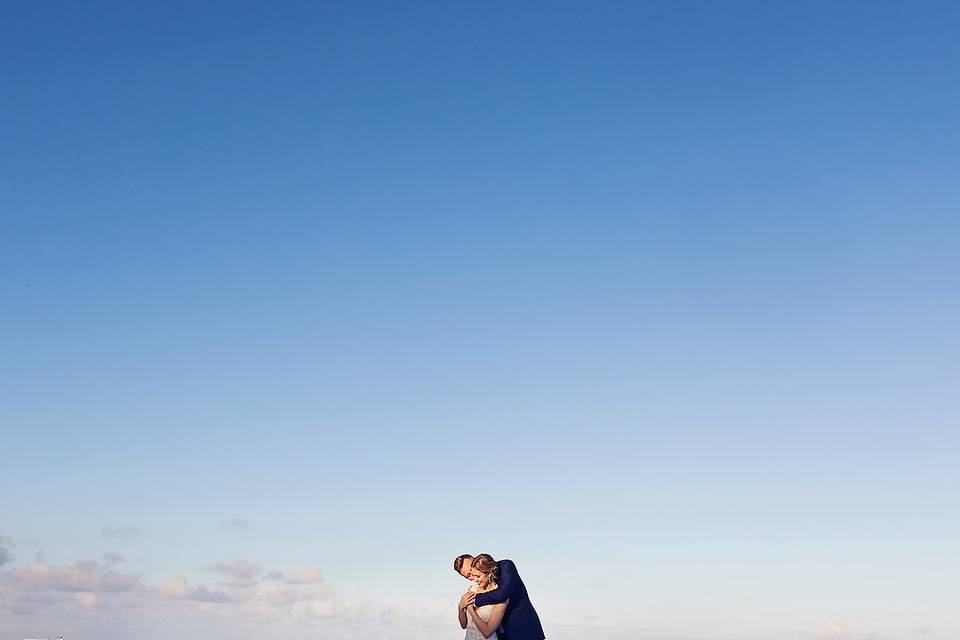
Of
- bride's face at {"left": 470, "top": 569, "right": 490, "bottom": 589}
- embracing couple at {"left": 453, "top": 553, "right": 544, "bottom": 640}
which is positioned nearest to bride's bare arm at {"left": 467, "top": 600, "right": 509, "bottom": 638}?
embracing couple at {"left": 453, "top": 553, "right": 544, "bottom": 640}

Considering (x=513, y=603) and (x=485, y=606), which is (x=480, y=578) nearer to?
(x=485, y=606)

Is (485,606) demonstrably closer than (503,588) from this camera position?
No

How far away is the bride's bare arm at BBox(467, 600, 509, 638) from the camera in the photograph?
19250 mm

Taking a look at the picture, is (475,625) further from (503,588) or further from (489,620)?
(503,588)

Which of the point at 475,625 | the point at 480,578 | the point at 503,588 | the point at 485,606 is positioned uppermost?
the point at 480,578

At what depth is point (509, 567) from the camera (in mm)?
19469

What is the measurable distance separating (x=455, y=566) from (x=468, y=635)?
171cm

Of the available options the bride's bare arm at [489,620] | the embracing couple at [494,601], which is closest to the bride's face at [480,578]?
the embracing couple at [494,601]

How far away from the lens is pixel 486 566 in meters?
19.3

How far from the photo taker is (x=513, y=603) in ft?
64.1

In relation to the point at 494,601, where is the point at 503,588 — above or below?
above

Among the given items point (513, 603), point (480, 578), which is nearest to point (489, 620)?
point (513, 603)

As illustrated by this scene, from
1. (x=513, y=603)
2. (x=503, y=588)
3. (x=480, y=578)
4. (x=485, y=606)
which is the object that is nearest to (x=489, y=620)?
(x=485, y=606)

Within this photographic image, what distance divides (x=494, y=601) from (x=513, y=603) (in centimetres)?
57
